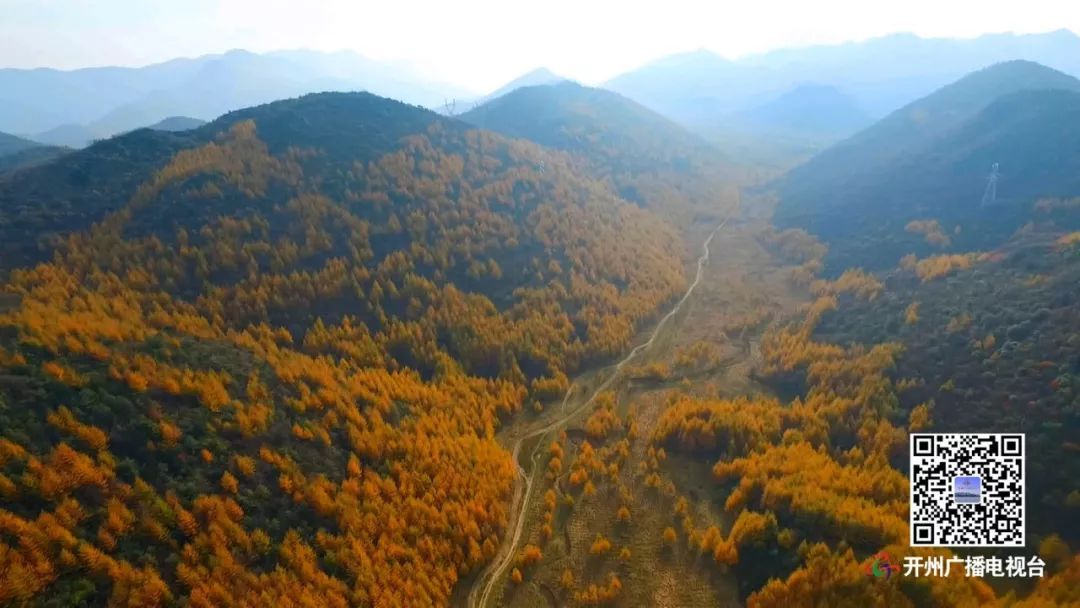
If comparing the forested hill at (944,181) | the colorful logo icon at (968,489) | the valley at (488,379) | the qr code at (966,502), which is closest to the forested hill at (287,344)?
the valley at (488,379)

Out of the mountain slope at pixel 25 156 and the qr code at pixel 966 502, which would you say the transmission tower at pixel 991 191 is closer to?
the qr code at pixel 966 502

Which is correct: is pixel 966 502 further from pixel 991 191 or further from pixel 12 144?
pixel 12 144

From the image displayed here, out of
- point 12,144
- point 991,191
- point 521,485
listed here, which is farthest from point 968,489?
point 12,144

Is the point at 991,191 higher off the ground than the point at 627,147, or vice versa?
the point at 627,147

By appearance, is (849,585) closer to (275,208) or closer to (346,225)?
(346,225)

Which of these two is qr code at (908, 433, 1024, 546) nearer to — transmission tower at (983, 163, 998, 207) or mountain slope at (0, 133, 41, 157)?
transmission tower at (983, 163, 998, 207)

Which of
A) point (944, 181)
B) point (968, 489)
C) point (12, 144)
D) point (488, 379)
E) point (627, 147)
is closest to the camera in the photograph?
point (968, 489)
